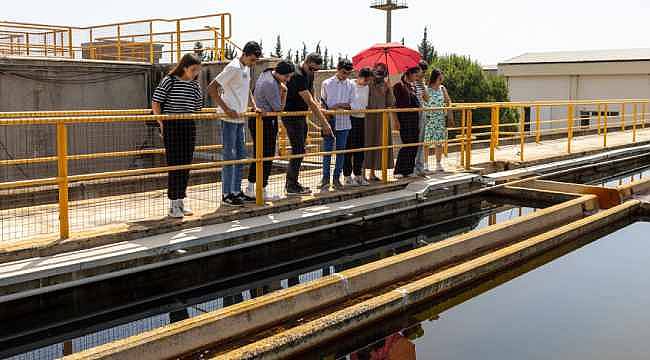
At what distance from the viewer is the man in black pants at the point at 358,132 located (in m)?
7.90

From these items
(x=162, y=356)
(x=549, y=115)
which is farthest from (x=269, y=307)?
(x=549, y=115)

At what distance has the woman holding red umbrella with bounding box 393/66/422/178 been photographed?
8.58 m

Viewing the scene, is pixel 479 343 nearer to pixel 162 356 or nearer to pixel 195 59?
pixel 162 356

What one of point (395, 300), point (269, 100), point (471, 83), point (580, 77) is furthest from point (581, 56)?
point (395, 300)

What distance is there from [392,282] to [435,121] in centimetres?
418

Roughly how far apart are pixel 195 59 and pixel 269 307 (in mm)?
2311

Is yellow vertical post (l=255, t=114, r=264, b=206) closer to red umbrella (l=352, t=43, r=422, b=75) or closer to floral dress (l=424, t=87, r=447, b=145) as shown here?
red umbrella (l=352, t=43, r=422, b=75)

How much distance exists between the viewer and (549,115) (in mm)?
39375

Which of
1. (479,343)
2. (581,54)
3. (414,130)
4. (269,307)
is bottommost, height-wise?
(479,343)

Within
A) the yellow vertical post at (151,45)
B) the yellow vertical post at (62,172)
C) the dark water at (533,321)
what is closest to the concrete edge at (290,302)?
the dark water at (533,321)

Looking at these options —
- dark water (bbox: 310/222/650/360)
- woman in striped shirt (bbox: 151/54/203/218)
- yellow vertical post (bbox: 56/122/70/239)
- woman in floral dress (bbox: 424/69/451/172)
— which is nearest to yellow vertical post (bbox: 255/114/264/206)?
woman in striped shirt (bbox: 151/54/203/218)

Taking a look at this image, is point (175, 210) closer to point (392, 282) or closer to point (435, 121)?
point (392, 282)

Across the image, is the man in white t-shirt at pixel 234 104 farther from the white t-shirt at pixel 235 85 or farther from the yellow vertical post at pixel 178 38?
the yellow vertical post at pixel 178 38

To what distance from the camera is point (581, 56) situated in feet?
142
